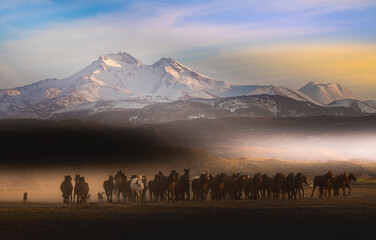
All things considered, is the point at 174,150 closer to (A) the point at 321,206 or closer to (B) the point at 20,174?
(B) the point at 20,174

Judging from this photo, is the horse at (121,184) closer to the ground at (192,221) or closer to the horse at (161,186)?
the horse at (161,186)

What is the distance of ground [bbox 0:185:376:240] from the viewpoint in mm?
25141

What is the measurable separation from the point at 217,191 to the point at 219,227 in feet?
54.8

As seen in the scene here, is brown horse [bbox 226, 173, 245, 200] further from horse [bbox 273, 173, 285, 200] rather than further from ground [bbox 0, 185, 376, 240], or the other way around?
ground [bbox 0, 185, 376, 240]

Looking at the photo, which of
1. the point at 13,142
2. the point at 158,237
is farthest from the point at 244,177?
the point at 13,142

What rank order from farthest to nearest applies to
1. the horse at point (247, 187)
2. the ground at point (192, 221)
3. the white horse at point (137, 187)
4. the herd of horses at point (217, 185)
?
the horse at point (247, 187), the herd of horses at point (217, 185), the white horse at point (137, 187), the ground at point (192, 221)

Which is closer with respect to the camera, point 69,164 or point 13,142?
point 69,164

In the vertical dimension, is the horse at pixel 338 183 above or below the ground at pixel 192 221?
above

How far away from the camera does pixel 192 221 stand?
29234 mm

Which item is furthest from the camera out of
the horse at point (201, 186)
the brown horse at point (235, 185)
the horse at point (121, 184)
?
the brown horse at point (235, 185)

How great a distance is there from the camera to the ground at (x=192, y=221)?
25.1 metres

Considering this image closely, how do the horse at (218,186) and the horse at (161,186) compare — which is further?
the horse at (161,186)

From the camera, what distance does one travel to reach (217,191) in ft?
144

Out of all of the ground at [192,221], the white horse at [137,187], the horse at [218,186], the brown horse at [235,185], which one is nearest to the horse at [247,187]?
the brown horse at [235,185]
